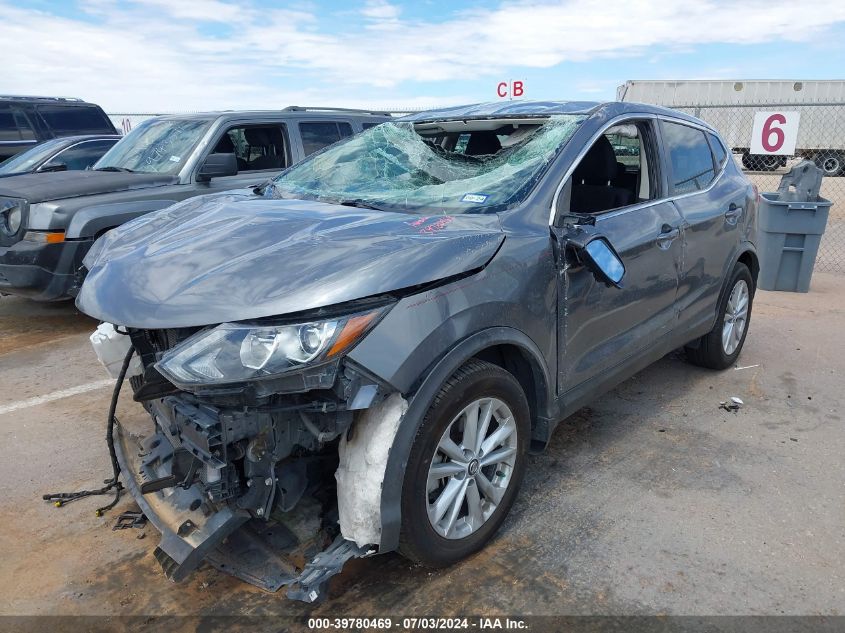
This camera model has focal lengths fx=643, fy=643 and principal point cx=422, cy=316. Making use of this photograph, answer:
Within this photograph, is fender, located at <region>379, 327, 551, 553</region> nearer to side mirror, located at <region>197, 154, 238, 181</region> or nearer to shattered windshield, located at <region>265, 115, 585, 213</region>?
shattered windshield, located at <region>265, 115, 585, 213</region>

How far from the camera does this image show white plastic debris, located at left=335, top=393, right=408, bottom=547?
2.22 metres

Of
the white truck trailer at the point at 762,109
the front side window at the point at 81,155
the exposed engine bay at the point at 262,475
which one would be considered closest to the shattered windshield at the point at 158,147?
the front side window at the point at 81,155

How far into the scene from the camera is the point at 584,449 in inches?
143

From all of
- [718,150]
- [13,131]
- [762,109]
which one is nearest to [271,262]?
[718,150]

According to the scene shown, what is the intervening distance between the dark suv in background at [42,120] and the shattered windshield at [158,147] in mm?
4925

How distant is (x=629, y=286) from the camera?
3.30m

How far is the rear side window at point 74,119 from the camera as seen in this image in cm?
1067

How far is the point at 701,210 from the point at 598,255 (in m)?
1.55

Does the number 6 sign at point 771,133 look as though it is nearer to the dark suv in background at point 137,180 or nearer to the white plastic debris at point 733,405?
the dark suv in background at point 137,180

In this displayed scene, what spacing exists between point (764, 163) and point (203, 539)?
24515 millimetres

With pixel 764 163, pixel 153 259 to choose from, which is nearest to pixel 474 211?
pixel 153 259

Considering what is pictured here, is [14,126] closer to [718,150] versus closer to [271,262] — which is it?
[271,262]

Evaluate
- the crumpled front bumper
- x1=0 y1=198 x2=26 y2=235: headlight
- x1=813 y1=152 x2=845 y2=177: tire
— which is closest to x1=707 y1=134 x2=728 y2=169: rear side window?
the crumpled front bumper

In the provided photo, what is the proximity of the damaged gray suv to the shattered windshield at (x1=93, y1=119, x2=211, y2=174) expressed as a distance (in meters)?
A: 3.14
